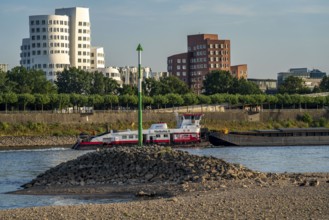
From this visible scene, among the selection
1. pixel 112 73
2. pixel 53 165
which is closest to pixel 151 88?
pixel 112 73

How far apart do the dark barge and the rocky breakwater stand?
47.0 metres

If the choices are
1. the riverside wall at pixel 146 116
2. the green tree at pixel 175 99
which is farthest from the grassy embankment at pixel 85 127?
the green tree at pixel 175 99

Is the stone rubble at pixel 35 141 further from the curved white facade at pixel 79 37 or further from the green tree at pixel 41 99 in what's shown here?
the curved white facade at pixel 79 37

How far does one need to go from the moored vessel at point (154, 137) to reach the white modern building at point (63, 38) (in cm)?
10063

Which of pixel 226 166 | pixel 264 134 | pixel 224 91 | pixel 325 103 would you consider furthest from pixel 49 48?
pixel 226 166

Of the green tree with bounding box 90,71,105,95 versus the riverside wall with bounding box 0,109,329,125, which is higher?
the green tree with bounding box 90,71,105,95

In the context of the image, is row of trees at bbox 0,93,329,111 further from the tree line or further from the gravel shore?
the gravel shore

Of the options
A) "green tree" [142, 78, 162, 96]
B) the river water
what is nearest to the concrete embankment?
the river water

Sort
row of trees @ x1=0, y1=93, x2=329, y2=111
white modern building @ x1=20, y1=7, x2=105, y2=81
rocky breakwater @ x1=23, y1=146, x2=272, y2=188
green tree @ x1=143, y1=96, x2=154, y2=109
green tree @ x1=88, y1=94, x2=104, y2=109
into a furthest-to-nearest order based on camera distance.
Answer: white modern building @ x1=20, y1=7, x2=105, y2=81 → green tree @ x1=143, y1=96, x2=154, y2=109 → green tree @ x1=88, y1=94, x2=104, y2=109 → row of trees @ x1=0, y1=93, x2=329, y2=111 → rocky breakwater @ x1=23, y1=146, x2=272, y2=188

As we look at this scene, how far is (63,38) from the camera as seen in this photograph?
637 feet

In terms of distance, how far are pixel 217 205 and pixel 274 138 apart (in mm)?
67463

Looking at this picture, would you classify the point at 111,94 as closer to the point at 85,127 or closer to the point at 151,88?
the point at 151,88

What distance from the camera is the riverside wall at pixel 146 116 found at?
11806 cm

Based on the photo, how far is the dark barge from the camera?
9669cm
